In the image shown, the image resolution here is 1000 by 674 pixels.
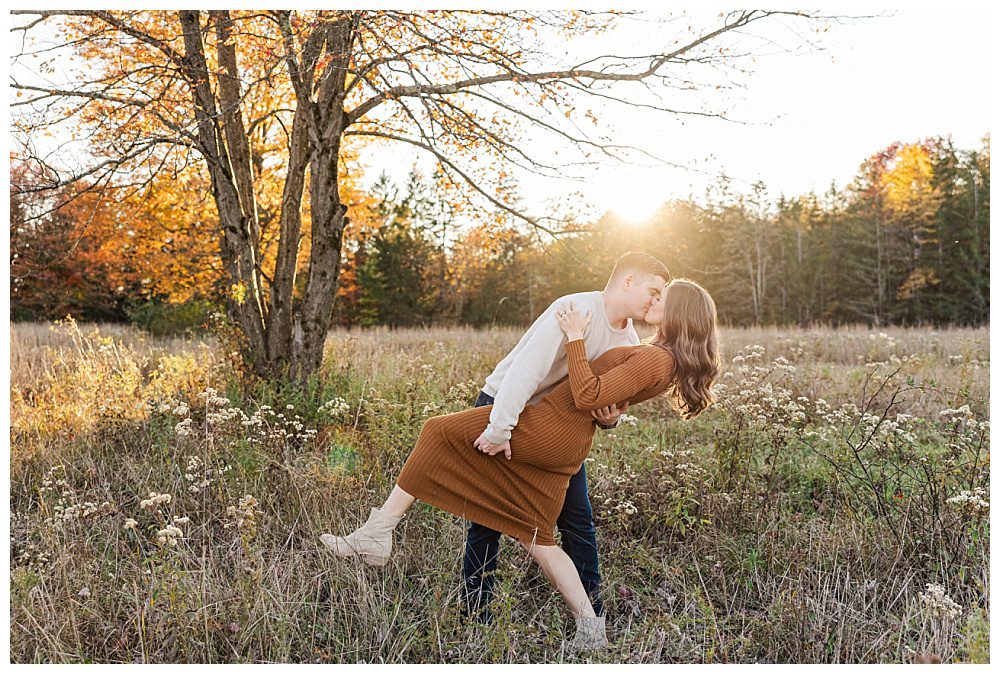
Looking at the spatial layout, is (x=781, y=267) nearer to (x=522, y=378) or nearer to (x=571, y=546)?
(x=571, y=546)

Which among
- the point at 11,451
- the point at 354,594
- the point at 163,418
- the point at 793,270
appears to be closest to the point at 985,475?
the point at 354,594

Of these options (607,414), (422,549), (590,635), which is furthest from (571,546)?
(422,549)

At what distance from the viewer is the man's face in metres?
3.06

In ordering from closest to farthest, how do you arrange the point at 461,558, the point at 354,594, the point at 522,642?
the point at 522,642, the point at 354,594, the point at 461,558

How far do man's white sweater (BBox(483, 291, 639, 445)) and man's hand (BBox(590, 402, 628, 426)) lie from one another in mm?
235

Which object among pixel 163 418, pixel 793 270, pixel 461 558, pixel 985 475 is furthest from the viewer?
pixel 793 270

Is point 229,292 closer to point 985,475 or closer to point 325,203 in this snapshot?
point 325,203

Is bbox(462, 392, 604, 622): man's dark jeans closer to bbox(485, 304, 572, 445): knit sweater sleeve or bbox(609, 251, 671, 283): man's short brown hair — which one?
bbox(485, 304, 572, 445): knit sweater sleeve

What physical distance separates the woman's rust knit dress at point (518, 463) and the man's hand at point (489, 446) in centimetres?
4

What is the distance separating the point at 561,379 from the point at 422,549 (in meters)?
1.26

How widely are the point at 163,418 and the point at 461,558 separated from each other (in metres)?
3.00

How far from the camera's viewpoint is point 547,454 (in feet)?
9.96

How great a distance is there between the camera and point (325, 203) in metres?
5.98

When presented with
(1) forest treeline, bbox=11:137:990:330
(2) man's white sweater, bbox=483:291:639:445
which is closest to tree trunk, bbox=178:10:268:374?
(2) man's white sweater, bbox=483:291:639:445
